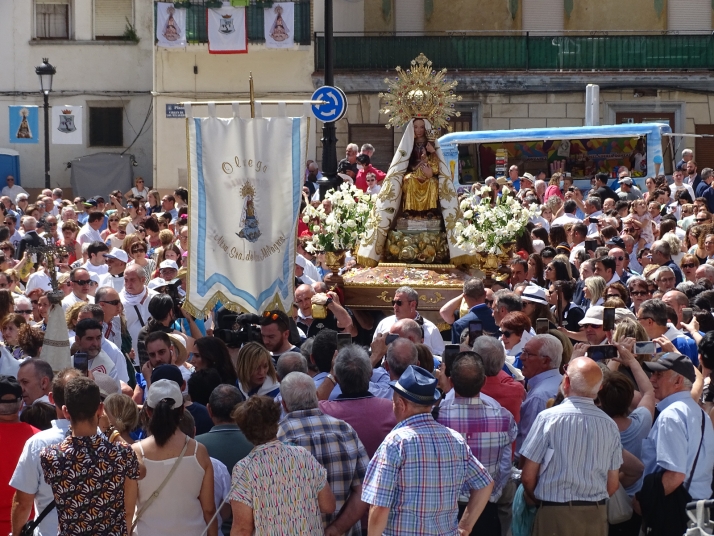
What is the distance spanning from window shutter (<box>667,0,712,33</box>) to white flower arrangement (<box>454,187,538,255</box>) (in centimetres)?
1784

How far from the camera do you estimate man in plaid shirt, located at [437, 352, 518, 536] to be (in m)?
6.11

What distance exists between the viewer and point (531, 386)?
7043mm

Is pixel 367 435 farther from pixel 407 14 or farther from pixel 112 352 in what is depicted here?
pixel 407 14

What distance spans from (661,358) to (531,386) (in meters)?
1.00

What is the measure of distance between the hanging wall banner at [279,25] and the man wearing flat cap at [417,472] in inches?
808

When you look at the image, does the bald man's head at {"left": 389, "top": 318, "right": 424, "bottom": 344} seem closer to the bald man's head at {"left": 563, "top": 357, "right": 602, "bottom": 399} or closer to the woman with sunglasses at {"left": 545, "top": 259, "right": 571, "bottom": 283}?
the bald man's head at {"left": 563, "top": 357, "right": 602, "bottom": 399}

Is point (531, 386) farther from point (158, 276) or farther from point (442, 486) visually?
point (158, 276)

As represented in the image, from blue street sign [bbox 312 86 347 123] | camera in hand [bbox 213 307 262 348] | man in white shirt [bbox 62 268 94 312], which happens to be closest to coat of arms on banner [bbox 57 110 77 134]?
blue street sign [bbox 312 86 347 123]

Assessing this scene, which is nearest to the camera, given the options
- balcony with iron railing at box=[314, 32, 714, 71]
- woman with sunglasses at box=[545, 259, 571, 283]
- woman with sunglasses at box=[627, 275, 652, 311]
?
woman with sunglasses at box=[627, 275, 652, 311]

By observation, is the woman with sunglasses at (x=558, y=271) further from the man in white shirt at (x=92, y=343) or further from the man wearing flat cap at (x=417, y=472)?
the man wearing flat cap at (x=417, y=472)

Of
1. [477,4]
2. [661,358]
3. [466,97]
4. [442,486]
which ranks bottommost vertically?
[442,486]

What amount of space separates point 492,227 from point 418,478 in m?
6.48

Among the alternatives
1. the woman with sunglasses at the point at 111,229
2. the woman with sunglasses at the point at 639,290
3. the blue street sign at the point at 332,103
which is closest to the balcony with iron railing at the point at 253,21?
the woman with sunglasses at the point at 111,229

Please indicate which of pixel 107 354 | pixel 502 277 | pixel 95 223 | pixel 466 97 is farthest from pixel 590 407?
pixel 466 97
